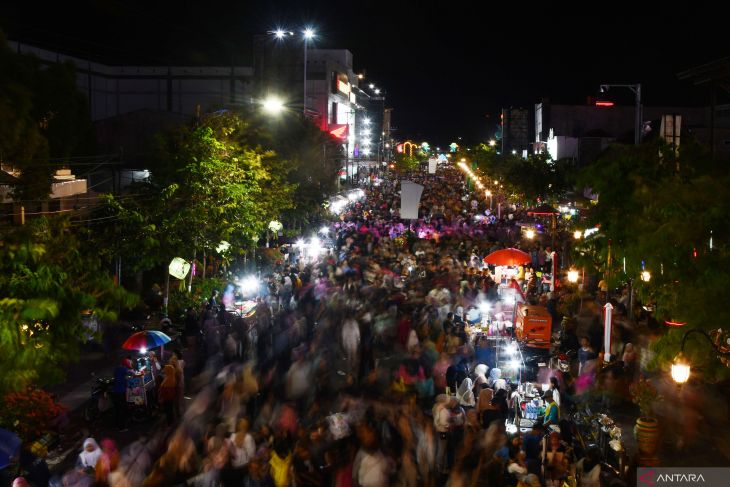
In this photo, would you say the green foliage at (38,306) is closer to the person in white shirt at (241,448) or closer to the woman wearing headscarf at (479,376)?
the person in white shirt at (241,448)

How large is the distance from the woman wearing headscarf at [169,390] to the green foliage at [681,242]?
7176mm

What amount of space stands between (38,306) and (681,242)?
7196 mm

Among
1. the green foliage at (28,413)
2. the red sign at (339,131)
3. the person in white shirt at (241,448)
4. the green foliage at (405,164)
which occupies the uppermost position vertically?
the green foliage at (405,164)

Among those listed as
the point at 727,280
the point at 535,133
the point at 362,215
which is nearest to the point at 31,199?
the point at 727,280

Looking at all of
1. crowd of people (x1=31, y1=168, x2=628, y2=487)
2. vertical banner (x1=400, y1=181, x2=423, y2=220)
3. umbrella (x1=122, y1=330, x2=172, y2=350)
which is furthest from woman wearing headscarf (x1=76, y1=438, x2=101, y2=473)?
vertical banner (x1=400, y1=181, x2=423, y2=220)

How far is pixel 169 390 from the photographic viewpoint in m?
12.6

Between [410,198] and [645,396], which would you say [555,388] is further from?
[410,198]

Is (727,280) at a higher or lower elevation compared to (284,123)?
lower

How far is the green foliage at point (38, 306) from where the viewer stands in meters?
7.90

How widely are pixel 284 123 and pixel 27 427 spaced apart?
88.4ft

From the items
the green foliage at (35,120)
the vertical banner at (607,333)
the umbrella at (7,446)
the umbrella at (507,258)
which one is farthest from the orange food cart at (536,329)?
the umbrella at (7,446)

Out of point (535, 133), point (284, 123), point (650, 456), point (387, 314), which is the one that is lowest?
point (650, 456)

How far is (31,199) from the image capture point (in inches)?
562

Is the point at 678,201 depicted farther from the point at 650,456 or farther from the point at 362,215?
the point at 362,215
